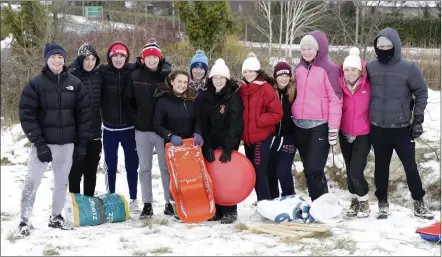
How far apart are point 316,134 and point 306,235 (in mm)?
1058

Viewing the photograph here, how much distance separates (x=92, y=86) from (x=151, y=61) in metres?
0.65

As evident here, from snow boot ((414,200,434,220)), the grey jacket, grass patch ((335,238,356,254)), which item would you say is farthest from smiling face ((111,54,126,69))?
snow boot ((414,200,434,220))

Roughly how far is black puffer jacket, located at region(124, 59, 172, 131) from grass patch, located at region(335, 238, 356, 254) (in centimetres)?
219

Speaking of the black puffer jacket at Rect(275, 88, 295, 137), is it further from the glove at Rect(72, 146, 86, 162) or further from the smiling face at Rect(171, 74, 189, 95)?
the glove at Rect(72, 146, 86, 162)

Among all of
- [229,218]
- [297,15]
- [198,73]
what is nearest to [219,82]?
[198,73]

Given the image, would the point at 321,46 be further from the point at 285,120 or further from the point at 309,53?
the point at 285,120

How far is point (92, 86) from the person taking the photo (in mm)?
5684

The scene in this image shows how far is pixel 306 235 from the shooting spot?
5.14 metres

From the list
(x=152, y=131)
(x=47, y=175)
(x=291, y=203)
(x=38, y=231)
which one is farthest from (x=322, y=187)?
(x=47, y=175)

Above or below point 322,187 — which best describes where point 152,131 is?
above

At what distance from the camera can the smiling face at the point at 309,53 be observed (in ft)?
18.4

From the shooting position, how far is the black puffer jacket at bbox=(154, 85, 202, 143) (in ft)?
18.3

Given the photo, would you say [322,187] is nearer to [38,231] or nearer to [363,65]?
[363,65]

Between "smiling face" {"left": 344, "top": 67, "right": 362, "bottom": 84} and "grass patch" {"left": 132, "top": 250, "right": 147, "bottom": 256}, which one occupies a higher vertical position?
"smiling face" {"left": 344, "top": 67, "right": 362, "bottom": 84}
